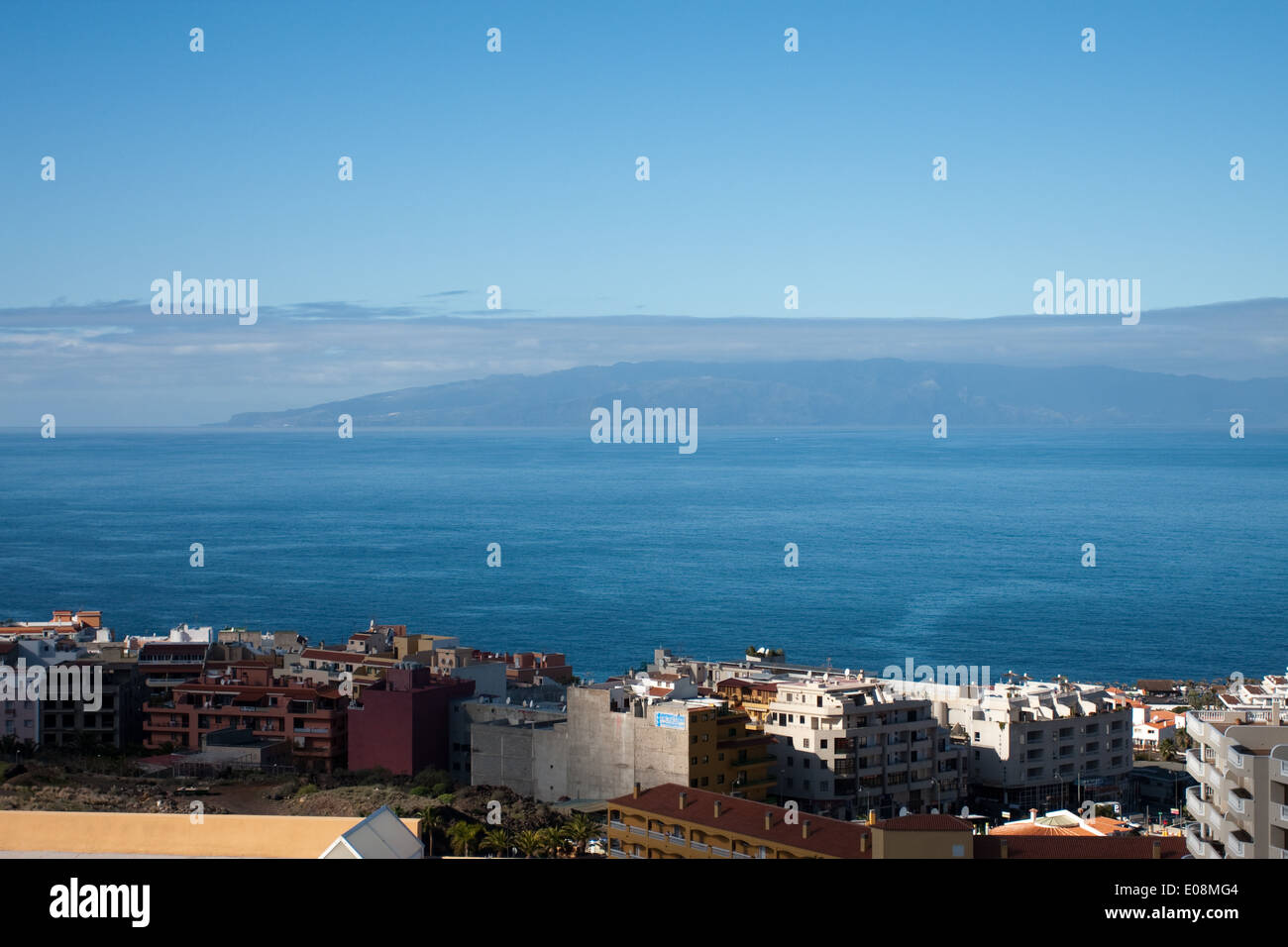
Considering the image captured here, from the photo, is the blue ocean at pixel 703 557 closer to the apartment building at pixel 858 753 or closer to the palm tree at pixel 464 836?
the apartment building at pixel 858 753

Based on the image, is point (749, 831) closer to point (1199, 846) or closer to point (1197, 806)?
point (1197, 806)

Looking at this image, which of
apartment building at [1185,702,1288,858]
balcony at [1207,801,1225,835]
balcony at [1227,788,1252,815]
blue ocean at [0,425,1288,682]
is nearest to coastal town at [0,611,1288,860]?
apartment building at [1185,702,1288,858]

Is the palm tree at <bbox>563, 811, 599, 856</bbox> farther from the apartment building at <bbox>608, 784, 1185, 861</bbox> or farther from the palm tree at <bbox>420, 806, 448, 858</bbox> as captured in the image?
the palm tree at <bbox>420, 806, 448, 858</bbox>

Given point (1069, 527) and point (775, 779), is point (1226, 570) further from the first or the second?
point (775, 779)

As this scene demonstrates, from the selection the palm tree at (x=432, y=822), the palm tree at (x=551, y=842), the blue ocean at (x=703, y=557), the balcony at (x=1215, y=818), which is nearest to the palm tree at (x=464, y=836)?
the palm tree at (x=432, y=822)
